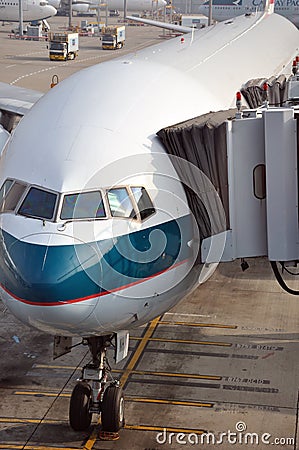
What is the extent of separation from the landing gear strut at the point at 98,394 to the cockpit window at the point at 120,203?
7.89 ft

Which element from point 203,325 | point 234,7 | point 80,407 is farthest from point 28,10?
point 80,407

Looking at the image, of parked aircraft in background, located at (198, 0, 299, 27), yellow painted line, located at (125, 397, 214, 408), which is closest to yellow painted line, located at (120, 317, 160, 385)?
yellow painted line, located at (125, 397, 214, 408)

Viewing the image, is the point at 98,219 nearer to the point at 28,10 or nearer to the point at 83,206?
the point at 83,206

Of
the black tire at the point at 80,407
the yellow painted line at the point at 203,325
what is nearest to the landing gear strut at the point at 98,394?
the black tire at the point at 80,407

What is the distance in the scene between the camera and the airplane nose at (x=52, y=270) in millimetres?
12930

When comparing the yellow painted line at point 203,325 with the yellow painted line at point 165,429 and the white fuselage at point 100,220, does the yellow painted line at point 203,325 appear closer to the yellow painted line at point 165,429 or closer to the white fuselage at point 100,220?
the yellow painted line at point 165,429

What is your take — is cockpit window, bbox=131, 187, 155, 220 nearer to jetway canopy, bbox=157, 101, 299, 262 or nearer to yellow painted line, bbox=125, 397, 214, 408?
jetway canopy, bbox=157, 101, 299, 262

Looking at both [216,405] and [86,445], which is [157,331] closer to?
[216,405]

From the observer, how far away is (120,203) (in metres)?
13.7

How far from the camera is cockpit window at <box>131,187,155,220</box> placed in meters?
13.9

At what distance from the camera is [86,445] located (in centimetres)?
1519

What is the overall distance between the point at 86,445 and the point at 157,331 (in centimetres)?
558

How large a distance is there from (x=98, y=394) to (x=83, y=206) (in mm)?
3609

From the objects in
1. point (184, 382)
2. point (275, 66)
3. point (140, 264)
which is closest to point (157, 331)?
point (184, 382)
